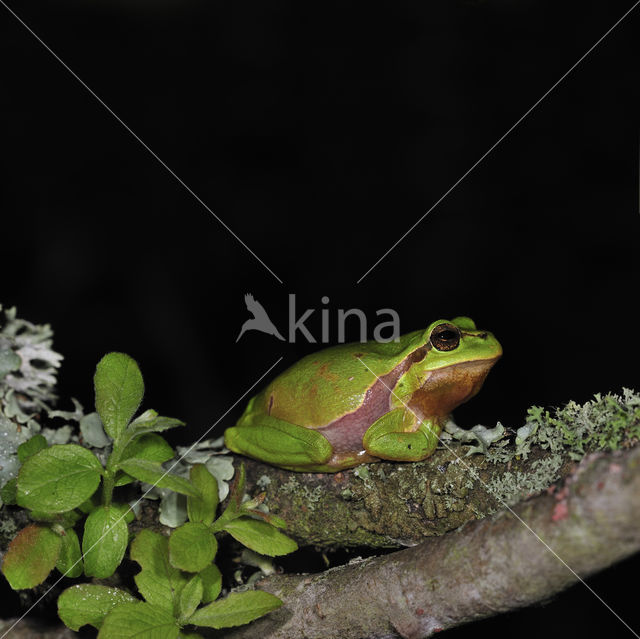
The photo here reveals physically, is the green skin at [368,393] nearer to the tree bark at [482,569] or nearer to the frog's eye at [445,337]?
the frog's eye at [445,337]

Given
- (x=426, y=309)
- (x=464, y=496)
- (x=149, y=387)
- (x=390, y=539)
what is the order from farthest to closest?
(x=426, y=309) < (x=149, y=387) < (x=390, y=539) < (x=464, y=496)

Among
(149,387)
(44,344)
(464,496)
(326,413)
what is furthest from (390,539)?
(149,387)

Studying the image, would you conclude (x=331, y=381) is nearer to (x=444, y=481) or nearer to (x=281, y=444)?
(x=281, y=444)

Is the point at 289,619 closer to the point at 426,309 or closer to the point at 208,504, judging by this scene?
the point at 208,504

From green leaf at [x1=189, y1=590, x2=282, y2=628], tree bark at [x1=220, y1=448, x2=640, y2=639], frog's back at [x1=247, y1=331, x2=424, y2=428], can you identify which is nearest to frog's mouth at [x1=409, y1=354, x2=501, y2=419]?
frog's back at [x1=247, y1=331, x2=424, y2=428]

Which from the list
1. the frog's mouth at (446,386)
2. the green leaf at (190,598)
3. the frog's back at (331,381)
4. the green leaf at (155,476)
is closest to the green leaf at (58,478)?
the green leaf at (155,476)

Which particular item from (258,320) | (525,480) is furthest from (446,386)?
(258,320)
